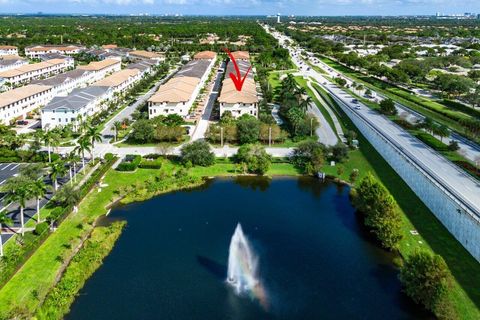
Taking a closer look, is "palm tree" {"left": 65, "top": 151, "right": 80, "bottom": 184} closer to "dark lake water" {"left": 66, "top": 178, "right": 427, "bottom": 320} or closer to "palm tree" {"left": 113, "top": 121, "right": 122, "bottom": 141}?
"dark lake water" {"left": 66, "top": 178, "right": 427, "bottom": 320}

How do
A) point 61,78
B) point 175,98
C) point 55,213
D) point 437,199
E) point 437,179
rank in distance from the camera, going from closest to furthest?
point 55,213 → point 437,199 → point 437,179 → point 175,98 → point 61,78

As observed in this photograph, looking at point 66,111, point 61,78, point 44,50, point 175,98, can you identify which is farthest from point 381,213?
point 44,50

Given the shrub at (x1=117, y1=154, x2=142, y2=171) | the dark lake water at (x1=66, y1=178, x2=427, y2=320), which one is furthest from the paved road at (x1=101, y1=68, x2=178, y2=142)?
the dark lake water at (x1=66, y1=178, x2=427, y2=320)

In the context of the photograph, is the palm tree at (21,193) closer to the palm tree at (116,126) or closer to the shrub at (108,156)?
the shrub at (108,156)

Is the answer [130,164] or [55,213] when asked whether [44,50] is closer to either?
[130,164]

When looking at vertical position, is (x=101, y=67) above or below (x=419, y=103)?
above

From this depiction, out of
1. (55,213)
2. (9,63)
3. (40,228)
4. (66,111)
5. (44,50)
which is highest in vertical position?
(44,50)

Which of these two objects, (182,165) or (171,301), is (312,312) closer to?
(171,301)

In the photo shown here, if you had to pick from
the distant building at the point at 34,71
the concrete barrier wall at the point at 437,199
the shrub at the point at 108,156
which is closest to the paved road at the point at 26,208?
the shrub at the point at 108,156
